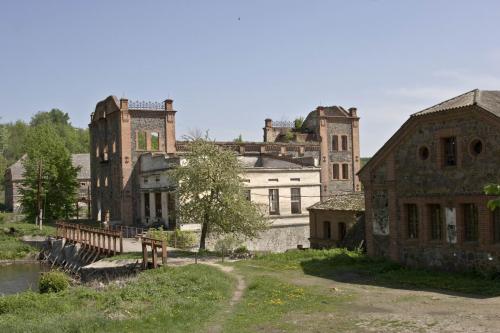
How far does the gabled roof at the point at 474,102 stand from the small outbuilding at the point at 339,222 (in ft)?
26.9

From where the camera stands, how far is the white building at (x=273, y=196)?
130 ft

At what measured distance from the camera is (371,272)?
2352 centimetres

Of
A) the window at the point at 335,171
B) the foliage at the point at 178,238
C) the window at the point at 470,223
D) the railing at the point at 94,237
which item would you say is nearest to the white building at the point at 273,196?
the foliage at the point at 178,238

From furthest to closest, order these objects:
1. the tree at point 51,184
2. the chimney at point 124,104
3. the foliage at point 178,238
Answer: the tree at point 51,184 → the chimney at point 124,104 → the foliage at point 178,238

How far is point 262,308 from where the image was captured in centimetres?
1770

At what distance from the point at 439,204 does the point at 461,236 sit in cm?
164

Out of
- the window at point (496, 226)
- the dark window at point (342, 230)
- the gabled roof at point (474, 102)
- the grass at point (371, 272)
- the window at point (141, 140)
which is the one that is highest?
the window at point (141, 140)

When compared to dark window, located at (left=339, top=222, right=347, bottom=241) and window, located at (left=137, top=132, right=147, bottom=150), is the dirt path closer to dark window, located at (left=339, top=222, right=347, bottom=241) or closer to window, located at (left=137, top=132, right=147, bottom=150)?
dark window, located at (left=339, top=222, right=347, bottom=241)

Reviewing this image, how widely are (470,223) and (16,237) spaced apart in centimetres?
3947

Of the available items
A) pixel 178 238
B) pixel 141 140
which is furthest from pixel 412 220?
pixel 141 140

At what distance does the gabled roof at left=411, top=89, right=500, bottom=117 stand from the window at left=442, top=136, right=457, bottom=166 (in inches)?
51.2

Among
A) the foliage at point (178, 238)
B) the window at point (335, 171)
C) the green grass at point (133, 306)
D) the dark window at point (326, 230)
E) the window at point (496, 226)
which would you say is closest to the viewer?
the green grass at point (133, 306)

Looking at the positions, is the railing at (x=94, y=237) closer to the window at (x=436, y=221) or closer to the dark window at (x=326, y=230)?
the dark window at (x=326, y=230)

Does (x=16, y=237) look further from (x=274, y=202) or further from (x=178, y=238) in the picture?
(x=274, y=202)
